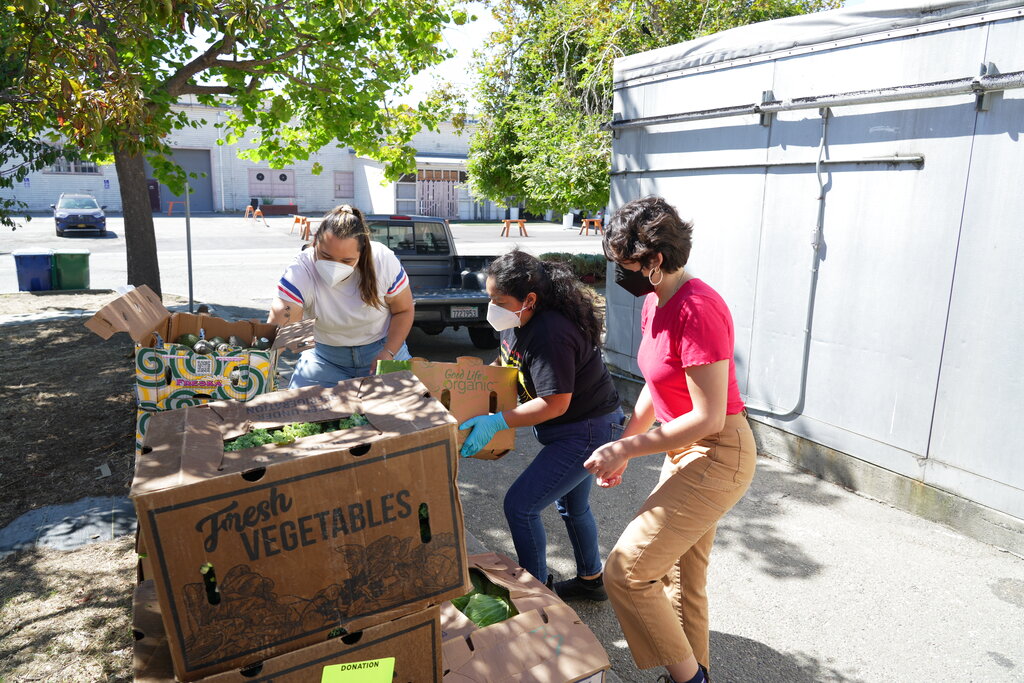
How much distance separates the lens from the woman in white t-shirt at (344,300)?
12.8ft

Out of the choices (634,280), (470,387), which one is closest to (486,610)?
(470,387)

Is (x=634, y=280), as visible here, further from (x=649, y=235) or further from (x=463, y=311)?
(x=463, y=311)

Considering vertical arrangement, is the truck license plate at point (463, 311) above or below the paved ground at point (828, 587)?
above

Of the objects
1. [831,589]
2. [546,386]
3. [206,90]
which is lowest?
[831,589]

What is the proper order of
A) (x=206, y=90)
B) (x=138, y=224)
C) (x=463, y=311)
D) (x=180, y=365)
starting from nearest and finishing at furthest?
1. (x=180, y=365)
2. (x=463, y=311)
3. (x=206, y=90)
4. (x=138, y=224)

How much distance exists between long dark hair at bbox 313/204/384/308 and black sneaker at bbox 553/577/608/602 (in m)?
1.75

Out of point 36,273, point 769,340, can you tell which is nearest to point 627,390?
point 769,340

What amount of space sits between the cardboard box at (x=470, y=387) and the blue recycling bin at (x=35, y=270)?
13.9 m

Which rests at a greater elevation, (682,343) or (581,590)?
(682,343)

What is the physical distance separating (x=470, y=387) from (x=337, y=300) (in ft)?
3.64

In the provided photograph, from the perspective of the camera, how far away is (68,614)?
350cm

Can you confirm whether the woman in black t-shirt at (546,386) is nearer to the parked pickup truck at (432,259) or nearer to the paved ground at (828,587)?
the paved ground at (828,587)

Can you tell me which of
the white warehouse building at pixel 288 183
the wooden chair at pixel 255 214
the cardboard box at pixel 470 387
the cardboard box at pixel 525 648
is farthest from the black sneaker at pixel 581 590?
the white warehouse building at pixel 288 183


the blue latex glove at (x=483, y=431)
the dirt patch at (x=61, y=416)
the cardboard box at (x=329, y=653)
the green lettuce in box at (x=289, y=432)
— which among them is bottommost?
the dirt patch at (x=61, y=416)
